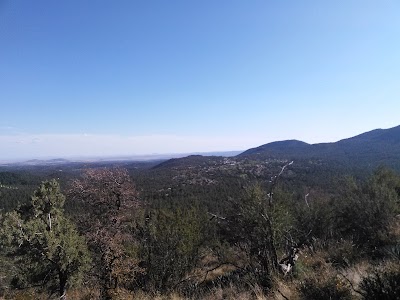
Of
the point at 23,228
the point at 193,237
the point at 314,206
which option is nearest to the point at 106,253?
the point at 23,228

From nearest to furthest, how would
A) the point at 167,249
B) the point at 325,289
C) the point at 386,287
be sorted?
the point at 386,287, the point at 325,289, the point at 167,249

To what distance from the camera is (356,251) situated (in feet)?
25.7

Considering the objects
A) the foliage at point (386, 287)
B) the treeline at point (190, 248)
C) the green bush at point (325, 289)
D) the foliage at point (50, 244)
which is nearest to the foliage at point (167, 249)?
the treeline at point (190, 248)

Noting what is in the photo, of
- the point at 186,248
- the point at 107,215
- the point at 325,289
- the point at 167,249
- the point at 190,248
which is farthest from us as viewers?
the point at 190,248

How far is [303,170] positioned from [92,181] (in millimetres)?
136280

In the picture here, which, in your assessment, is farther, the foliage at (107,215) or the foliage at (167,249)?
the foliage at (167,249)

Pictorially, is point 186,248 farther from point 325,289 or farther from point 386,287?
point 386,287

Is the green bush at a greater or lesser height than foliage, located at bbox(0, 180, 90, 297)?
greater

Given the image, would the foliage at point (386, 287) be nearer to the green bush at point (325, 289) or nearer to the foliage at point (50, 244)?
the green bush at point (325, 289)

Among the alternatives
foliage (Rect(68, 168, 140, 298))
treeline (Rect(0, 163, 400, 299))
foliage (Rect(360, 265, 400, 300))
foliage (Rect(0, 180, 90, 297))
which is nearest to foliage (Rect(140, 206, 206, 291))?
treeline (Rect(0, 163, 400, 299))

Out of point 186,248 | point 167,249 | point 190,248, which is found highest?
point 167,249

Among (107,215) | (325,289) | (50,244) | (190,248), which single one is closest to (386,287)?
(325,289)

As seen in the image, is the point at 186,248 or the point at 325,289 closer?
the point at 325,289

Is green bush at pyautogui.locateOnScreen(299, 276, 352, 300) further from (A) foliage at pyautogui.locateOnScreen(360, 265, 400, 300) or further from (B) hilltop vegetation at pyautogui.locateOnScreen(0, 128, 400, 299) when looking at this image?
(A) foliage at pyautogui.locateOnScreen(360, 265, 400, 300)
